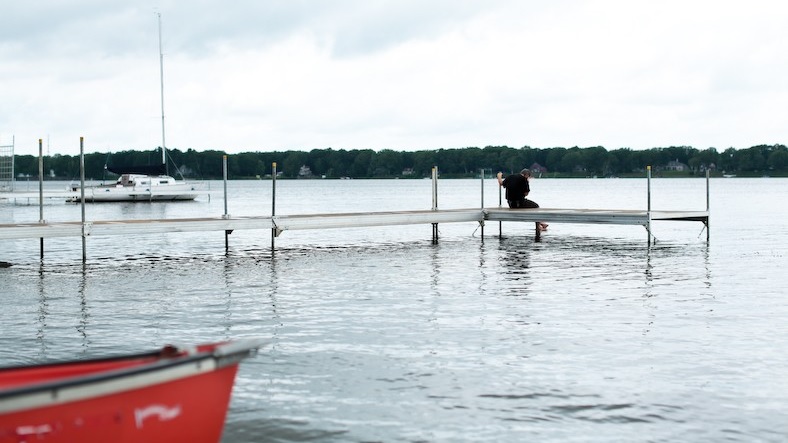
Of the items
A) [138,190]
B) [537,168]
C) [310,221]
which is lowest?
[310,221]

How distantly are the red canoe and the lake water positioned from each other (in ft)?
6.25

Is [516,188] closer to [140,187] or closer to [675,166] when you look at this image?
[140,187]

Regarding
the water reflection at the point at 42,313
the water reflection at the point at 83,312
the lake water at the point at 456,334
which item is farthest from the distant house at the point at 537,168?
the water reflection at the point at 42,313

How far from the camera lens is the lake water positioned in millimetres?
8289

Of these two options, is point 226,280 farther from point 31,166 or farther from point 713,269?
point 31,166

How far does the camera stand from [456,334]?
12.3 meters

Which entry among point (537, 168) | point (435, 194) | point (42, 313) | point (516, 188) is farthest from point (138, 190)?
point (537, 168)

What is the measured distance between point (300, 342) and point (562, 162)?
504 ft

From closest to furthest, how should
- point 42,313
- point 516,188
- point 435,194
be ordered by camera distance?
point 42,313 → point 516,188 → point 435,194

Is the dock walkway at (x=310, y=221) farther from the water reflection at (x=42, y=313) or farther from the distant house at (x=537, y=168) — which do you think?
the distant house at (x=537, y=168)

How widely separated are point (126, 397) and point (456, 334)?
729 cm

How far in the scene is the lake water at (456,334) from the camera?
27.2 feet

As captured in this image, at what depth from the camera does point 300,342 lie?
11.8 metres

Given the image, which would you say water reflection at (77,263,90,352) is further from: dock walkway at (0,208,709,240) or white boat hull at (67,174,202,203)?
white boat hull at (67,174,202,203)
